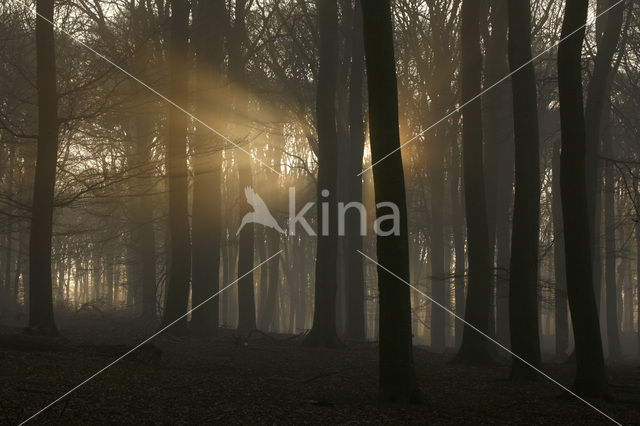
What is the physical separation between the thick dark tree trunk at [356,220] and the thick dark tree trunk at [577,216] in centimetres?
1075

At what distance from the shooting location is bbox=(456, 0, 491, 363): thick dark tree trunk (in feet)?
50.1

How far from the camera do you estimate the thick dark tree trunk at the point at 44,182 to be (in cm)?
1321

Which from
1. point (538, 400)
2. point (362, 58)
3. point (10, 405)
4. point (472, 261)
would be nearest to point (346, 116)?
point (362, 58)

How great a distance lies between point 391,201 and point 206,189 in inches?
441

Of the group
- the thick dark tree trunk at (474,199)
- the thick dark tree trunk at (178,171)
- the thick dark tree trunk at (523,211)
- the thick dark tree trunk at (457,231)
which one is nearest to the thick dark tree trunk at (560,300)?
the thick dark tree trunk at (457,231)

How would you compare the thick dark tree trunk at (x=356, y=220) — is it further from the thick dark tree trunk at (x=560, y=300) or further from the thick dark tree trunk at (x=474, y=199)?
Result: the thick dark tree trunk at (x=474, y=199)

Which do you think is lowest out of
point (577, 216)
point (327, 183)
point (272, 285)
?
point (272, 285)

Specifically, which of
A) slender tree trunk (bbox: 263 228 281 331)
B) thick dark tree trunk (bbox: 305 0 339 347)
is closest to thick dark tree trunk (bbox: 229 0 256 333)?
thick dark tree trunk (bbox: 305 0 339 347)

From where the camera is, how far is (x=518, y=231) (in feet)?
41.2

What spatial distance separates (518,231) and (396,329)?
4.32 m

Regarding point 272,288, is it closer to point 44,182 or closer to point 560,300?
point 560,300

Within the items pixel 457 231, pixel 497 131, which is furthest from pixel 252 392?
pixel 457 231

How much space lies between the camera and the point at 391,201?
935 centimetres

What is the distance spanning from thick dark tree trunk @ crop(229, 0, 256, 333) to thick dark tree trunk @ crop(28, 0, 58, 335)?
9.34 metres
